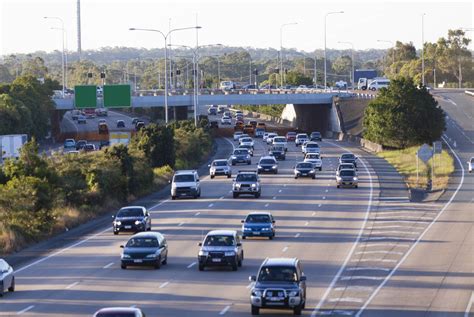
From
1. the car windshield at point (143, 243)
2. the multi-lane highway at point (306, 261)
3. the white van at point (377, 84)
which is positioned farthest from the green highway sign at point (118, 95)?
the white van at point (377, 84)

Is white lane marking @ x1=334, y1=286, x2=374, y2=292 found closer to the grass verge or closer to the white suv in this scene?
the white suv

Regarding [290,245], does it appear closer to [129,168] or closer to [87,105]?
[129,168]

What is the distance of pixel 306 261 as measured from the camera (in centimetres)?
4144

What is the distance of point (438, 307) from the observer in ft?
104

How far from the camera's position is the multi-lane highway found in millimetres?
31859

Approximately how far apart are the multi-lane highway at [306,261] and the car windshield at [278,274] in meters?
1.03

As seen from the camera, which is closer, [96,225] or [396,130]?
[96,225]

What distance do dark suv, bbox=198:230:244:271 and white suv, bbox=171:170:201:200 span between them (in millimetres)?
28092

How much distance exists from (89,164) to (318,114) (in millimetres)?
94691

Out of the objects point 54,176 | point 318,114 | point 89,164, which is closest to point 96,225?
point 54,176

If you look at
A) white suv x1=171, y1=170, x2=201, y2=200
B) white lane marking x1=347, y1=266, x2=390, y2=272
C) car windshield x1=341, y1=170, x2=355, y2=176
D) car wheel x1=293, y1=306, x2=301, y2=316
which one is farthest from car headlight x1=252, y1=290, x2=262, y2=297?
car windshield x1=341, y1=170, x2=355, y2=176

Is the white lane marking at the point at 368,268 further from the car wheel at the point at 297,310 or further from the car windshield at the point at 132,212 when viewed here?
the car windshield at the point at 132,212

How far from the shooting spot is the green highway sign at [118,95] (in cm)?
10219

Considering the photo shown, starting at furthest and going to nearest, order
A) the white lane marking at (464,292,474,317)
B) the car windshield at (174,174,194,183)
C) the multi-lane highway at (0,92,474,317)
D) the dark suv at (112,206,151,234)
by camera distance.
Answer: the car windshield at (174,174,194,183)
the dark suv at (112,206,151,234)
the multi-lane highway at (0,92,474,317)
the white lane marking at (464,292,474,317)
